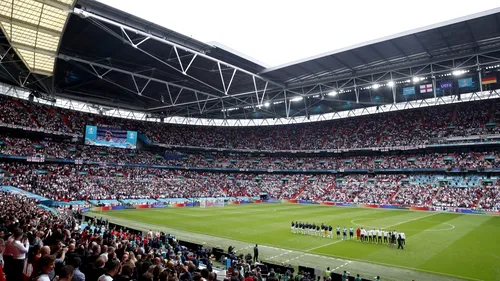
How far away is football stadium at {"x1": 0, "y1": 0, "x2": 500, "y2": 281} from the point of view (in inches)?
658

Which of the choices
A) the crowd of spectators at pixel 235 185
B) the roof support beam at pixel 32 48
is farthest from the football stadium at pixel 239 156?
the crowd of spectators at pixel 235 185

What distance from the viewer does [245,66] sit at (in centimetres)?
3828

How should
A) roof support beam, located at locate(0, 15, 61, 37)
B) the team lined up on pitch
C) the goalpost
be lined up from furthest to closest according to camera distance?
the goalpost
roof support beam, located at locate(0, 15, 61, 37)
the team lined up on pitch

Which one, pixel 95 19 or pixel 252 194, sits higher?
pixel 95 19

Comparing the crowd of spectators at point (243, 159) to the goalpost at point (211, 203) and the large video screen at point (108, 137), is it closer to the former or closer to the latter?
the large video screen at point (108, 137)

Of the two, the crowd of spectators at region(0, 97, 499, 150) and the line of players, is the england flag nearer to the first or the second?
the crowd of spectators at region(0, 97, 499, 150)

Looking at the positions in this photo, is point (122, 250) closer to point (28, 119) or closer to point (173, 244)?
point (173, 244)

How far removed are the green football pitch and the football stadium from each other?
0.17 metres

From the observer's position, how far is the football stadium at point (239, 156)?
16703mm

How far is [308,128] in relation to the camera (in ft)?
247

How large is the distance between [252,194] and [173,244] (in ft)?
148

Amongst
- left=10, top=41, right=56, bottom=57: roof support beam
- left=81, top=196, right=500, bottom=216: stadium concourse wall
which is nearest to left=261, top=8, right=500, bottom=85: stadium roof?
left=81, top=196, right=500, bottom=216: stadium concourse wall

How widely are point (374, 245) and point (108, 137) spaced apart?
4751cm

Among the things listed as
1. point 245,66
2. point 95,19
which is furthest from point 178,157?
point 95,19
